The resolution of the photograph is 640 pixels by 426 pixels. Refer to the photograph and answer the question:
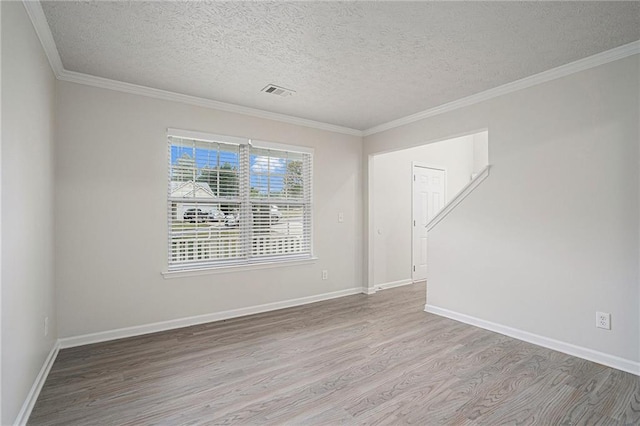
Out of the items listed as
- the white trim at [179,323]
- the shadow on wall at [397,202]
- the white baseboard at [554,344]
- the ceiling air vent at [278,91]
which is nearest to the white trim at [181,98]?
the ceiling air vent at [278,91]

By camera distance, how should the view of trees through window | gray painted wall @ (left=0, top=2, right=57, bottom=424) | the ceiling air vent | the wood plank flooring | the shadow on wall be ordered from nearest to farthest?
gray painted wall @ (left=0, top=2, right=57, bottom=424), the wood plank flooring, the ceiling air vent, the view of trees through window, the shadow on wall

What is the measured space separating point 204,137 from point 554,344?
4101 millimetres

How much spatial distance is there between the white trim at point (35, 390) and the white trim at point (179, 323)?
20cm

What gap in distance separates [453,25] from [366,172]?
2921mm

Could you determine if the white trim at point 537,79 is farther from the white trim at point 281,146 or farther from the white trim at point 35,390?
the white trim at point 35,390

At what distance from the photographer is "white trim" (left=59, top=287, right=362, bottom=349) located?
120 inches

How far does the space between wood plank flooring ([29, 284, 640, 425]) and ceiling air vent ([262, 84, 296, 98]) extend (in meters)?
2.55

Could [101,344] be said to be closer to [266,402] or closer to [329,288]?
[266,402]

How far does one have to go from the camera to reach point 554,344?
9.66 feet

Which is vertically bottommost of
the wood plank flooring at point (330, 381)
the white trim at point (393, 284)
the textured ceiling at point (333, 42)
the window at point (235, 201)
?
the wood plank flooring at point (330, 381)

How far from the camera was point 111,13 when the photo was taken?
2.11m

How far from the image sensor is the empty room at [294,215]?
206cm

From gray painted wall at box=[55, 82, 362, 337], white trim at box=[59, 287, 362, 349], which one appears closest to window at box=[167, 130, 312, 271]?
gray painted wall at box=[55, 82, 362, 337]

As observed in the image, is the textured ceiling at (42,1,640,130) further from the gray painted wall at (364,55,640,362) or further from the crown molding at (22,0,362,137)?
the gray painted wall at (364,55,640,362)
